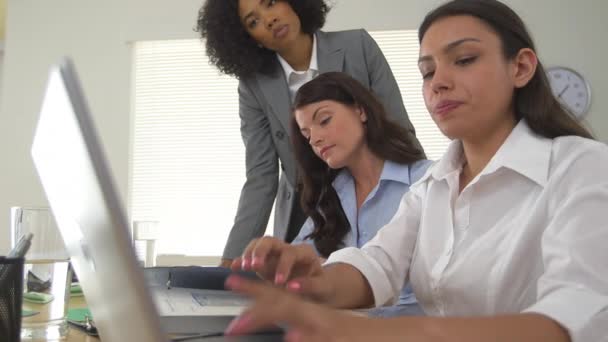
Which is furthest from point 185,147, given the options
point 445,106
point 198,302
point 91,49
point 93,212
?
point 93,212

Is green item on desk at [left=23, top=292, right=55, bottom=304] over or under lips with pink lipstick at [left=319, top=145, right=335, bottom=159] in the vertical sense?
under

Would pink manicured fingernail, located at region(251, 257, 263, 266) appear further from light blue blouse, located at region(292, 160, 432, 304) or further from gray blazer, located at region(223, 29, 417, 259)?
gray blazer, located at region(223, 29, 417, 259)

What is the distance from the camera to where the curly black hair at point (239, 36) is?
2.03m

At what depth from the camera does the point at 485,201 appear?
91cm

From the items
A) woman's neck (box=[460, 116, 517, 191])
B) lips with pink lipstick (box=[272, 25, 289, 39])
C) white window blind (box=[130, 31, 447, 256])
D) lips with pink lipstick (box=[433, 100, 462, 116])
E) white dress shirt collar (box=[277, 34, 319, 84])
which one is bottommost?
white window blind (box=[130, 31, 447, 256])

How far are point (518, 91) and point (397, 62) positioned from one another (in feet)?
8.88

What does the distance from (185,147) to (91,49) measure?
877 millimetres

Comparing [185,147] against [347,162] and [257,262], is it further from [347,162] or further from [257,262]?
[257,262]

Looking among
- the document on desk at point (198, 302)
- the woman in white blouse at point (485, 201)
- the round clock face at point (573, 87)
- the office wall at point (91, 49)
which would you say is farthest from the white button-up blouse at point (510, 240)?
the office wall at point (91, 49)

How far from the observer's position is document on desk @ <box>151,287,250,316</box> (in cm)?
83

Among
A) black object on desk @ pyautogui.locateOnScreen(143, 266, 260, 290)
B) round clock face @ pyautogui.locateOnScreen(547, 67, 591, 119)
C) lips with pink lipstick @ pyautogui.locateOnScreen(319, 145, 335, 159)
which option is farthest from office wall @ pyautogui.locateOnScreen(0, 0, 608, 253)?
black object on desk @ pyautogui.locateOnScreen(143, 266, 260, 290)

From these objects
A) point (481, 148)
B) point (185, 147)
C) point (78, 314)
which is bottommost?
point (185, 147)

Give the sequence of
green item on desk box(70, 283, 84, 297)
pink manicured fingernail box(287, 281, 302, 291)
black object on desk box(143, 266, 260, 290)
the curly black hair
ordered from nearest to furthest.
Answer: pink manicured fingernail box(287, 281, 302, 291)
black object on desk box(143, 266, 260, 290)
green item on desk box(70, 283, 84, 297)
the curly black hair

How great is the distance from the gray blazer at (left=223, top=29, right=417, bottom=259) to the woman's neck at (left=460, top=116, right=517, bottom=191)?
0.89 m
